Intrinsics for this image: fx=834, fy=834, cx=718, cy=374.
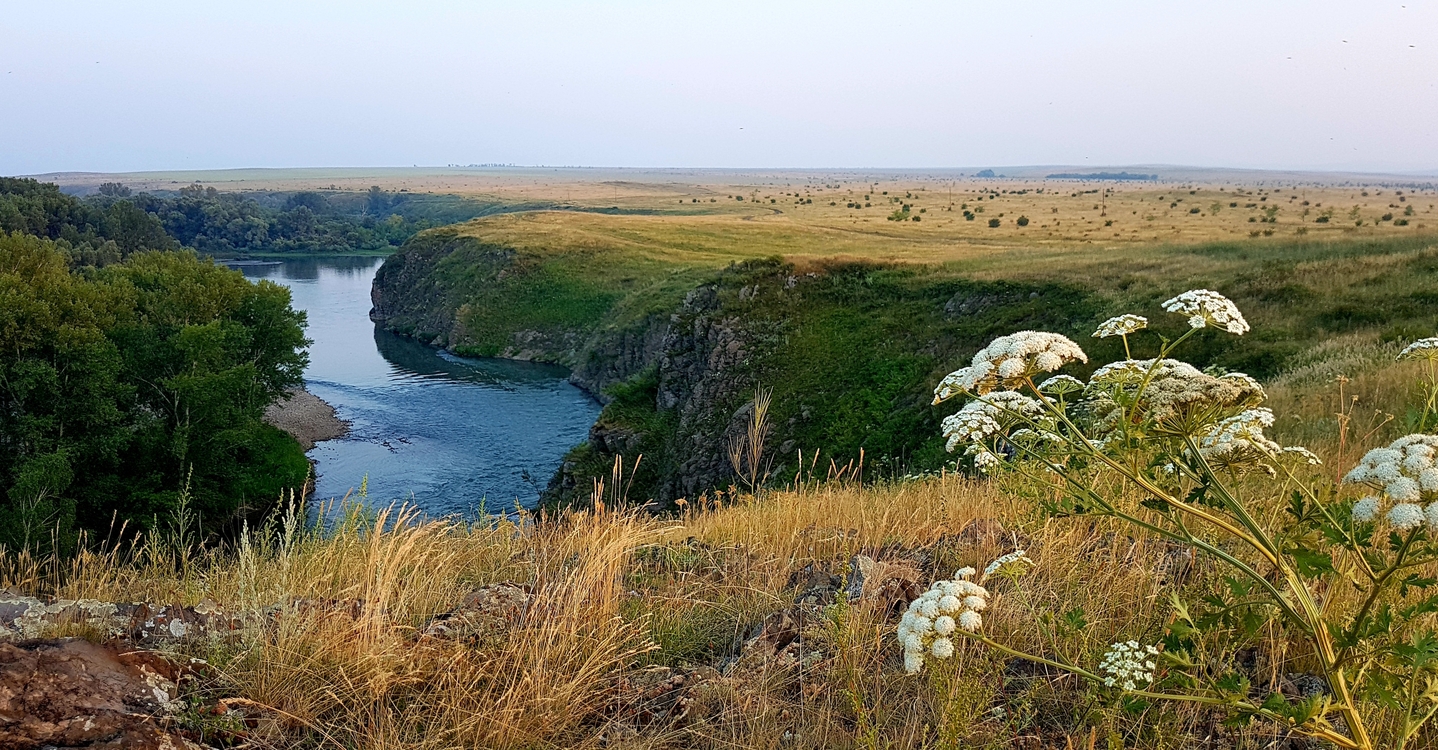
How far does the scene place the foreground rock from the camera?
9.25ft

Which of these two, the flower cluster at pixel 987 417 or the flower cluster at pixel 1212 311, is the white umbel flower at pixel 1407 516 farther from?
the flower cluster at pixel 987 417

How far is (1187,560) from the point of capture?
432 cm

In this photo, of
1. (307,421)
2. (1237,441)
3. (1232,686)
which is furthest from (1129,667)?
(307,421)

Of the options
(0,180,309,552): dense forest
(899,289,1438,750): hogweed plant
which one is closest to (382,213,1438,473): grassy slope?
(0,180,309,552): dense forest

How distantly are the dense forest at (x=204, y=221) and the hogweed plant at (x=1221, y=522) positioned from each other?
7848 centimetres

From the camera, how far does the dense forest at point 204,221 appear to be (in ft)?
247

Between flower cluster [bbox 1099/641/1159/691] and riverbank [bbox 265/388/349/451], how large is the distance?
42783mm

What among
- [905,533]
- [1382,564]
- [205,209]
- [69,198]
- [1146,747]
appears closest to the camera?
[1382,564]

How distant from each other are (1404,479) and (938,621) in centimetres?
124

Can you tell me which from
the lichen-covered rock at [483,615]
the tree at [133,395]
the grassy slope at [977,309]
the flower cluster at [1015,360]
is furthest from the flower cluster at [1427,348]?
the tree at [133,395]

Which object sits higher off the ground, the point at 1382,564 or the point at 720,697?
the point at 1382,564

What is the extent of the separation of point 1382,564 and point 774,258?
127ft

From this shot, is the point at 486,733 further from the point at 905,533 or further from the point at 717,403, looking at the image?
the point at 717,403

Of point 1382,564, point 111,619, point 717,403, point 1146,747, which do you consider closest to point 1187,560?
point 1146,747
